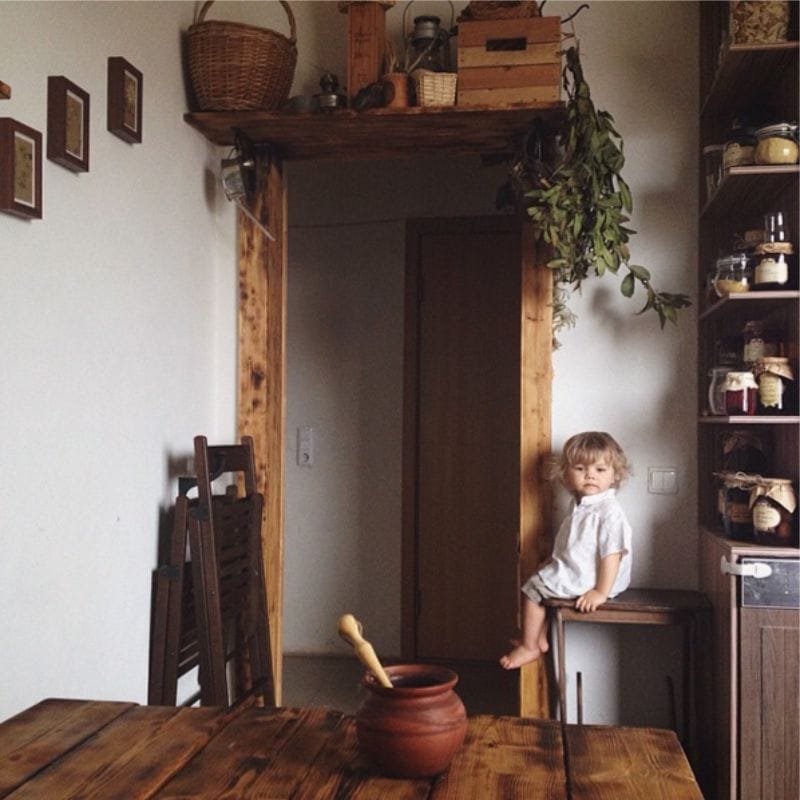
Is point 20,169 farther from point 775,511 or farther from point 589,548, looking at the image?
point 775,511

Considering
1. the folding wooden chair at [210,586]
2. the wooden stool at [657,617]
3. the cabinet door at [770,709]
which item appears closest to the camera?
the cabinet door at [770,709]

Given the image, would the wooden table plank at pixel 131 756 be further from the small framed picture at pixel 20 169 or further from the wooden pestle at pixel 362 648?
the small framed picture at pixel 20 169

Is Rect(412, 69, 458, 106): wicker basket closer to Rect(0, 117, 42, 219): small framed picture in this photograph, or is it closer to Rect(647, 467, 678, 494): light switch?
Rect(0, 117, 42, 219): small framed picture

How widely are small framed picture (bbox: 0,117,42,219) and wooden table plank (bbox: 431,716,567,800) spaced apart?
1.44 m

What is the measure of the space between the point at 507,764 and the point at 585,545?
67.9 inches

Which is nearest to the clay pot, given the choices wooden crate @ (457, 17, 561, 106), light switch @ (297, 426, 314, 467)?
wooden crate @ (457, 17, 561, 106)

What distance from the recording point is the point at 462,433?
4.66 metres

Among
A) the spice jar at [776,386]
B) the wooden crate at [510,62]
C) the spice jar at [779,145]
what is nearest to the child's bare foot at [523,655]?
the spice jar at [776,386]

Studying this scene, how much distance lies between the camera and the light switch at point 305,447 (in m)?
4.77

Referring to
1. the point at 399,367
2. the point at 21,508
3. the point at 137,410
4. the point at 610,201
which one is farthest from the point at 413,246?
the point at 21,508

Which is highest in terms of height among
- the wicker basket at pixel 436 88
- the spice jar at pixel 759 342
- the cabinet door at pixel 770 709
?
the wicker basket at pixel 436 88

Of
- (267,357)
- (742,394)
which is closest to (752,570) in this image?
(742,394)

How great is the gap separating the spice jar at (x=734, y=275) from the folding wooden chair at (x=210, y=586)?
5.16 ft

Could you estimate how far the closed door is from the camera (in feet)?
15.1
